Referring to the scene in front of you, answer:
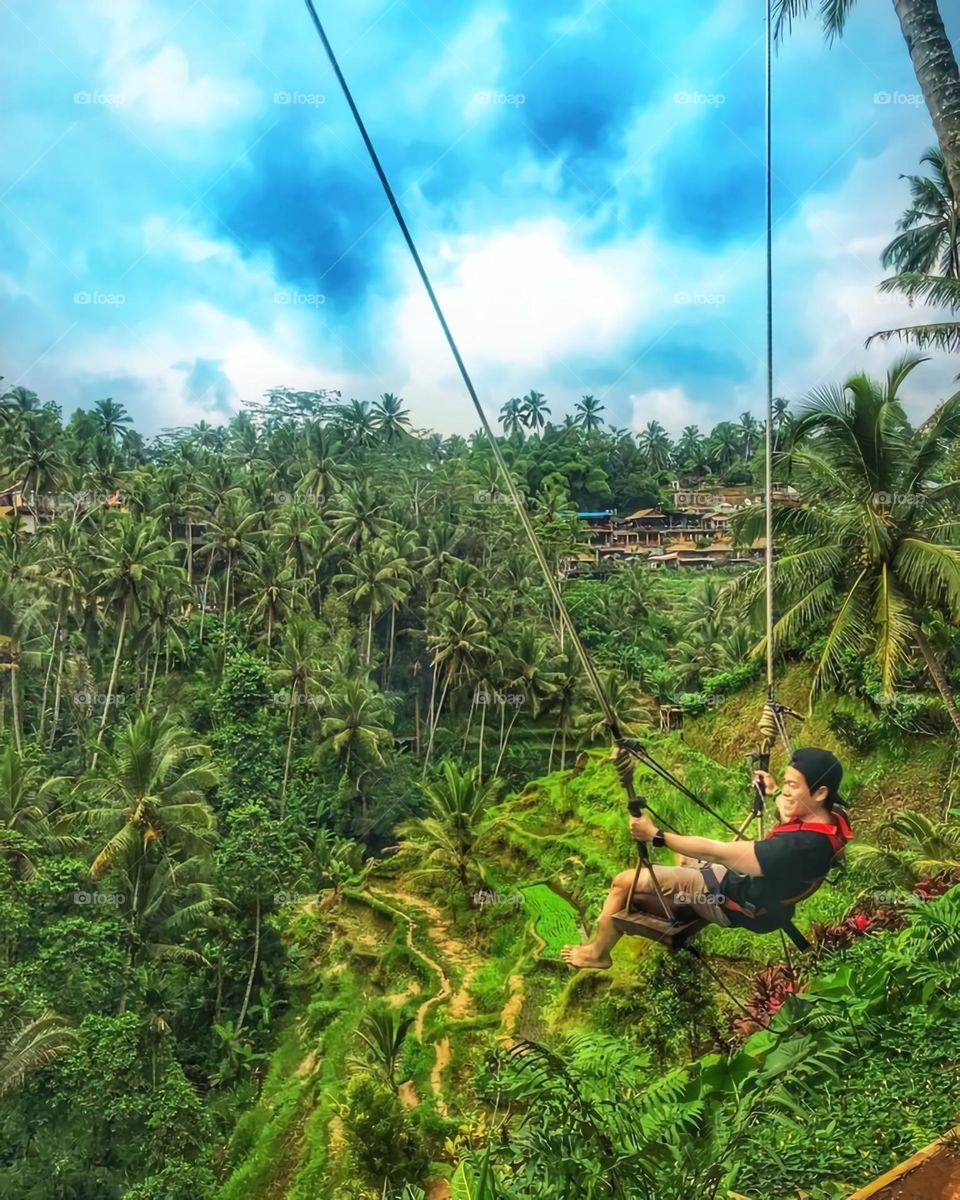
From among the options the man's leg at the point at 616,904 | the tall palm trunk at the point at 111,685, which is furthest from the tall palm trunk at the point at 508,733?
the man's leg at the point at 616,904

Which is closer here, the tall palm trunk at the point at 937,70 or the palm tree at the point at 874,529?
the tall palm trunk at the point at 937,70

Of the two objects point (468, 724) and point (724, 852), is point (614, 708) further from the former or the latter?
point (724, 852)

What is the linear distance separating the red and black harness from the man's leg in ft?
0.75

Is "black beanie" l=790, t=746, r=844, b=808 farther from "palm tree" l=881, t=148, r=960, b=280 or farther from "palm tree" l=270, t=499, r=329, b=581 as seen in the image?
"palm tree" l=270, t=499, r=329, b=581

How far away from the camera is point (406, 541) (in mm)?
24984

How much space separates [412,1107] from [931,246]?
11375 millimetres

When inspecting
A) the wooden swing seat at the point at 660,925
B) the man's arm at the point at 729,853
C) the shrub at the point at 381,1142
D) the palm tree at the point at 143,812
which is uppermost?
the man's arm at the point at 729,853

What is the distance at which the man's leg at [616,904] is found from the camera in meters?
5.20

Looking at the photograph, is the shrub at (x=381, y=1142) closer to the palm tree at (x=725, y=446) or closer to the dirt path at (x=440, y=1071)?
the dirt path at (x=440, y=1071)

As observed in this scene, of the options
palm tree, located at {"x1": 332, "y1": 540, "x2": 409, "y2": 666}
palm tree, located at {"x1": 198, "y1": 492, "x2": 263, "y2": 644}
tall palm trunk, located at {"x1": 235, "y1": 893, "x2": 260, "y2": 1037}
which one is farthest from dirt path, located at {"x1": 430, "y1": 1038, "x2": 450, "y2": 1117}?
palm tree, located at {"x1": 198, "y1": 492, "x2": 263, "y2": 644}

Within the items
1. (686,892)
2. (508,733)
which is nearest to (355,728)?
(508,733)

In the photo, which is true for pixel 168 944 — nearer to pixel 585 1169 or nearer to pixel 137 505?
pixel 585 1169

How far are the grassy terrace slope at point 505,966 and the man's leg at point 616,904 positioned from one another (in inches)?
40.7

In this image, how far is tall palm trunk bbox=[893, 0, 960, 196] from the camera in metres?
4.60
